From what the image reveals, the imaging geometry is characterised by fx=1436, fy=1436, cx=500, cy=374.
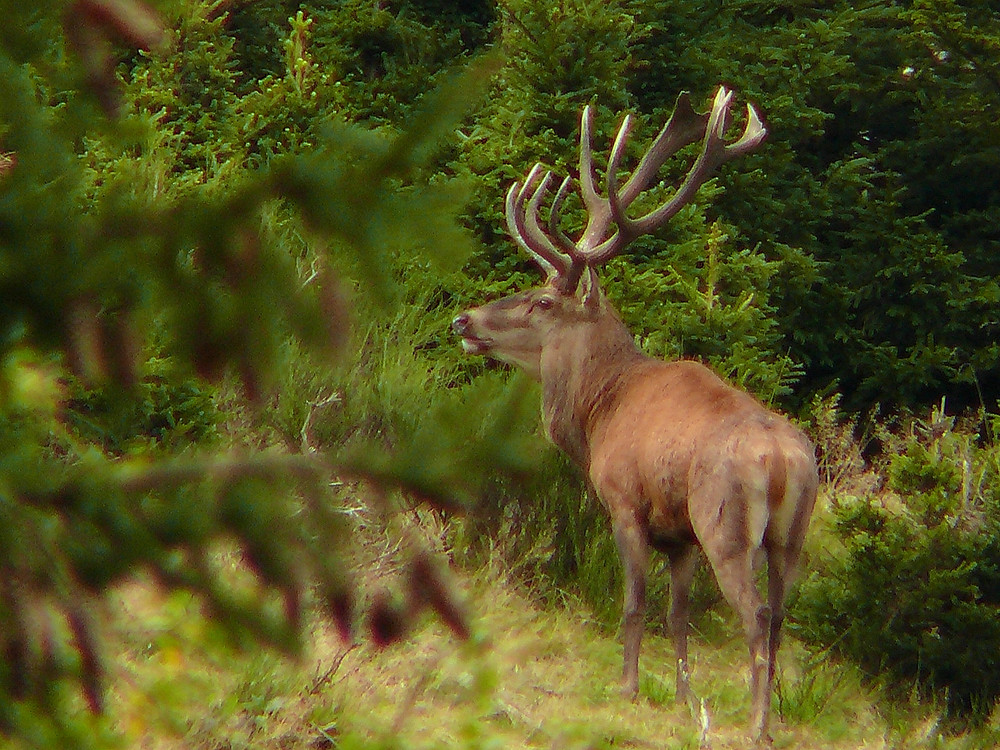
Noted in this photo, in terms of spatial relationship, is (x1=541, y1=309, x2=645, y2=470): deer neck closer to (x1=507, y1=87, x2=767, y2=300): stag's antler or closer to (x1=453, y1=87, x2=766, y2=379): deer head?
(x1=453, y1=87, x2=766, y2=379): deer head

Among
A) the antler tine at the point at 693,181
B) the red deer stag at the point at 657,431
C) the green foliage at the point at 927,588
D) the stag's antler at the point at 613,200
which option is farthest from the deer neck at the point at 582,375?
the green foliage at the point at 927,588

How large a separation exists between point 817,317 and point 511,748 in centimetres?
871

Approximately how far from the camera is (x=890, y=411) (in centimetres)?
1331

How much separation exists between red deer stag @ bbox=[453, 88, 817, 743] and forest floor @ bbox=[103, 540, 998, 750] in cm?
31

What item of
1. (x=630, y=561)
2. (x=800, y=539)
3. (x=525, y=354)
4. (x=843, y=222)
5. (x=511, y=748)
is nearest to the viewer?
(x=511, y=748)

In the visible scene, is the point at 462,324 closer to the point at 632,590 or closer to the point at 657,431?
the point at 657,431

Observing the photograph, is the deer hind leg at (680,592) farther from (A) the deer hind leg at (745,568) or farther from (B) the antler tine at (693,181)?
(B) the antler tine at (693,181)

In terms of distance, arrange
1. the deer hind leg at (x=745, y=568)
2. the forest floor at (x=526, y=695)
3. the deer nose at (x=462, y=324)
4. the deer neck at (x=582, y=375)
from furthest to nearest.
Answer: the deer nose at (x=462, y=324)
the deer neck at (x=582, y=375)
the deer hind leg at (x=745, y=568)
the forest floor at (x=526, y=695)

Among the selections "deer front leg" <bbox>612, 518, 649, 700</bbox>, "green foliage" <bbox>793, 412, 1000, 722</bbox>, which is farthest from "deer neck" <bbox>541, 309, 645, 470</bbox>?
"green foliage" <bbox>793, 412, 1000, 722</bbox>

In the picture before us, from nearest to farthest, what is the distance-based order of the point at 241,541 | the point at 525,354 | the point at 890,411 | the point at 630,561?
the point at 241,541 → the point at 630,561 → the point at 525,354 → the point at 890,411

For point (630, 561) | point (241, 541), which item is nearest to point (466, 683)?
point (630, 561)

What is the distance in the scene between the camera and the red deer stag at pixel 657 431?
5914 millimetres

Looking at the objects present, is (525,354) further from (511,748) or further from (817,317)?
(817,317)

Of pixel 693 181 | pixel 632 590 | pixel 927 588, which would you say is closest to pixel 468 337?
pixel 693 181
